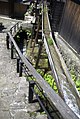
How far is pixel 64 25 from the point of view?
12.6 meters

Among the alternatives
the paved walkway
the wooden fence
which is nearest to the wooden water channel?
the paved walkway

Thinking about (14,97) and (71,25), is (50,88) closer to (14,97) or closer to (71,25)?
(14,97)

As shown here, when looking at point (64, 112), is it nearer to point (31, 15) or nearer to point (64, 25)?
point (64, 25)

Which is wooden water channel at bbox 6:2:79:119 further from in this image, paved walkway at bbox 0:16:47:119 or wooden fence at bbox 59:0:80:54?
wooden fence at bbox 59:0:80:54

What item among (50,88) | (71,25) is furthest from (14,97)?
(71,25)

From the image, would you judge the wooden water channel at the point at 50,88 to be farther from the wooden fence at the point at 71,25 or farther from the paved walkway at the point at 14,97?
the wooden fence at the point at 71,25

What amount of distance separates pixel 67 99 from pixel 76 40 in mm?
7104

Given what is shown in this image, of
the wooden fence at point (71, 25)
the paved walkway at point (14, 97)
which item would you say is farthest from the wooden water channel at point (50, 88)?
the wooden fence at point (71, 25)

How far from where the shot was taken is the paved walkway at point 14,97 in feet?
17.5

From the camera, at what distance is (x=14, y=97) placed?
6.05 m

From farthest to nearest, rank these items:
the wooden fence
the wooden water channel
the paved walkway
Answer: the wooden fence
the paved walkway
the wooden water channel

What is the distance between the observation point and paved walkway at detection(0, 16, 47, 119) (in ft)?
17.5

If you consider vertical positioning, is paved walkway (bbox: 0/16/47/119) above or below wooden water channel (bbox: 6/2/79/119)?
below

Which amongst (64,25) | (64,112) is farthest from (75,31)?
(64,112)
